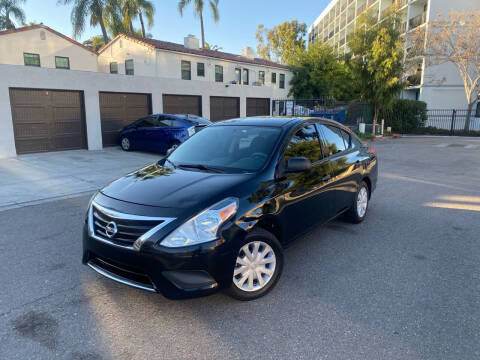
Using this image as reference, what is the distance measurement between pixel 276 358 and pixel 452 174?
29.3ft

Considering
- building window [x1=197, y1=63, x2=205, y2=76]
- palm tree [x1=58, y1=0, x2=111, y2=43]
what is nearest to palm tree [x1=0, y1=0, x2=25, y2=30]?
palm tree [x1=58, y1=0, x2=111, y2=43]

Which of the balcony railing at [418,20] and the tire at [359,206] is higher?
the balcony railing at [418,20]

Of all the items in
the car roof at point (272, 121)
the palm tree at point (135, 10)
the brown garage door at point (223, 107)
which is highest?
the palm tree at point (135, 10)

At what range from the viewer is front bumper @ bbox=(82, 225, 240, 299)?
2.64 meters

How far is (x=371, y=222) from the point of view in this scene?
5266mm

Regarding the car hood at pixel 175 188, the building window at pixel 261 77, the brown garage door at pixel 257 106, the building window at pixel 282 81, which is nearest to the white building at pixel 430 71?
the building window at pixel 282 81

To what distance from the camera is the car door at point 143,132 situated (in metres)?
12.6

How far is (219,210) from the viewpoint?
284 centimetres

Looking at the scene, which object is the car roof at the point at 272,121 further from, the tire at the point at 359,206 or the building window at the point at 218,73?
the building window at the point at 218,73

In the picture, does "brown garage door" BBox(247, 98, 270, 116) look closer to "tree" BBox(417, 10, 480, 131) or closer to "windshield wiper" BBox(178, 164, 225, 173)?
"tree" BBox(417, 10, 480, 131)

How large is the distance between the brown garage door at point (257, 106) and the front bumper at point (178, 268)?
60.3 ft

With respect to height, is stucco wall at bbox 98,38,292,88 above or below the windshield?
above

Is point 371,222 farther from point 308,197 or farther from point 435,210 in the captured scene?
point 308,197

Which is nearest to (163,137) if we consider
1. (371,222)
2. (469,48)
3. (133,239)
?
(371,222)
